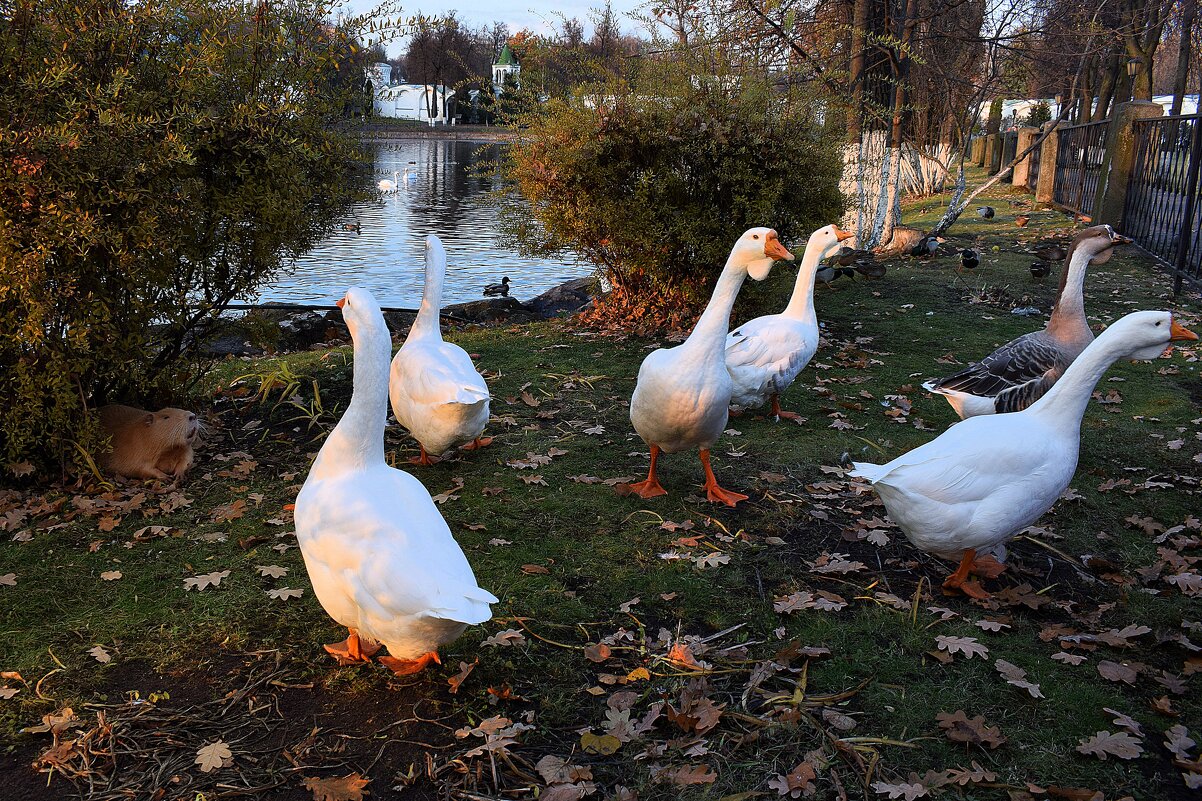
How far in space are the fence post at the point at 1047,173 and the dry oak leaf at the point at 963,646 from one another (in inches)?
788

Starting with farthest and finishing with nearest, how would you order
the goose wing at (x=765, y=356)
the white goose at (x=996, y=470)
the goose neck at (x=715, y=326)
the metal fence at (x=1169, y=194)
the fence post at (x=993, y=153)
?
the fence post at (x=993, y=153), the metal fence at (x=1169, y=194), the goose wing at (x=765, y=356), the goose neck at (x=715, y=326), the white goose at (x=996, y=470)

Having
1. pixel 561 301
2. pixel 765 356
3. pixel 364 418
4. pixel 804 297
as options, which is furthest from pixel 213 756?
pixel 561 301

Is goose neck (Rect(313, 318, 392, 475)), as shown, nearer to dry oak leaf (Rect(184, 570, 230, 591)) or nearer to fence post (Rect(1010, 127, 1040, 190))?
dry oak leaf (Rect(184, 570, 230, 591))

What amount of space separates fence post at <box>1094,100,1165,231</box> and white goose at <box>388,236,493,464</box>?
13267 millimetres

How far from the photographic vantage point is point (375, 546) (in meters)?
3.27

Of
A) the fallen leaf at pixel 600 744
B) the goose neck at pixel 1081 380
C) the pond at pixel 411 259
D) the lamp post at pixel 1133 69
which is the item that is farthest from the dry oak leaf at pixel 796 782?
the lamp post at pixel 1133 69

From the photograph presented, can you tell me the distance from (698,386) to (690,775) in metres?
2.58

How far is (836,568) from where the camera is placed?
4.43 m

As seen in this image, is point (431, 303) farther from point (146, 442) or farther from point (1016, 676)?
point (1016, 676)

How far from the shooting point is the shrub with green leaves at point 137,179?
4816 mm

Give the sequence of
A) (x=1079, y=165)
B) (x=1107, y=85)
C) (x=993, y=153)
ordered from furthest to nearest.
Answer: (x=993, y=153) < (x=1107, y=85) < (x=1079, y=165)

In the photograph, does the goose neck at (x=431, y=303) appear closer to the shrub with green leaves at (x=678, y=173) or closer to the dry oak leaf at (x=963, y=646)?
the shrub with green leaves at (x=678, y=173)

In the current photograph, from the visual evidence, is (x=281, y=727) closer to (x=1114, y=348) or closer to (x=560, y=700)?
(x=560, y=700)

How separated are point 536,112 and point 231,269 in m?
4.82
